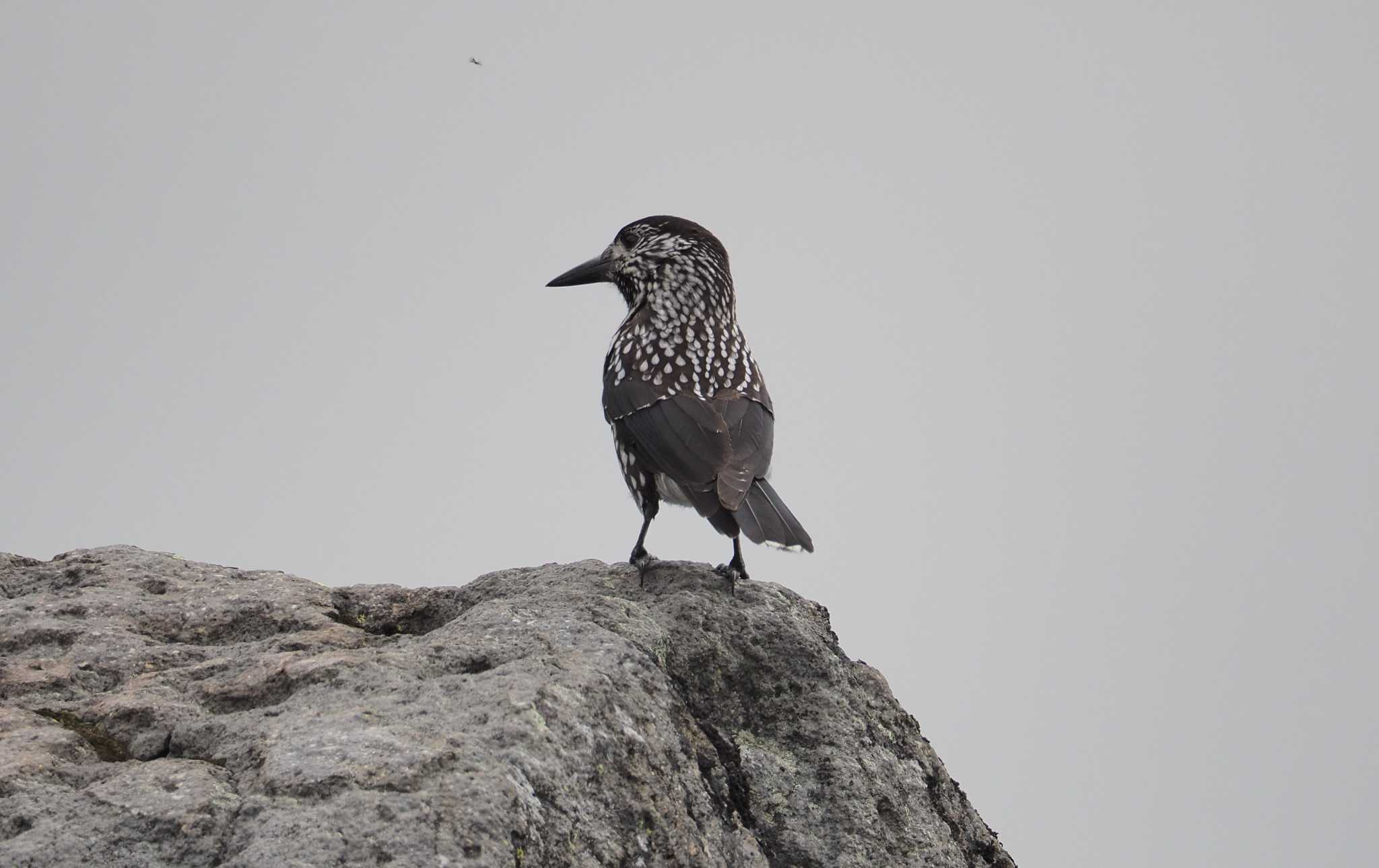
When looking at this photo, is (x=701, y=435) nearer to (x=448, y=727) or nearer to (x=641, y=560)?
(x=641, y=560)

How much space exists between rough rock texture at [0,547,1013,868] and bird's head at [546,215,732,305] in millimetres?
2484

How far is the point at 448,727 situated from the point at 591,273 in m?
4.85

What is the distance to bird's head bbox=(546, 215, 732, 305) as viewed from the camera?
7.41 m

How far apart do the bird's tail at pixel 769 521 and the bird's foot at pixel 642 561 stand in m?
0.39

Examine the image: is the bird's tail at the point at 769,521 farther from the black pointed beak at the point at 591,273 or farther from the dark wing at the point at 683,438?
the black pointed beak at the point at 591,273

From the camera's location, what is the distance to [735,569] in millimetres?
5461

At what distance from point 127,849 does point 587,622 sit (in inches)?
65.0

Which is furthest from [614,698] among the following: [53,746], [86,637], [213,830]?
[86,637]

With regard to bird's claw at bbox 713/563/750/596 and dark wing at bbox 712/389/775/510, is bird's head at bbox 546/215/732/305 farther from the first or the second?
bird's claw at bbox 713/563/750/596

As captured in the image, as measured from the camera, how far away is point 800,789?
432cm

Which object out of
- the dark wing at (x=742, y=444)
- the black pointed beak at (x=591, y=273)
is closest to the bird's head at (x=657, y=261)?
the black pointed beak at (x=591, y=273)

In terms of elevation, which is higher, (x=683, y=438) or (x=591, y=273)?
(x=591, y=273)

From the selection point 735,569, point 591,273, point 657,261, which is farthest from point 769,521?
point 591,273

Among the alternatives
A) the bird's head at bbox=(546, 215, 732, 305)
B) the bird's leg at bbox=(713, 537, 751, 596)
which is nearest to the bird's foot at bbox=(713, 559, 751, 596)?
the bird's leg at bbox=(713, 537, 751, 596)
